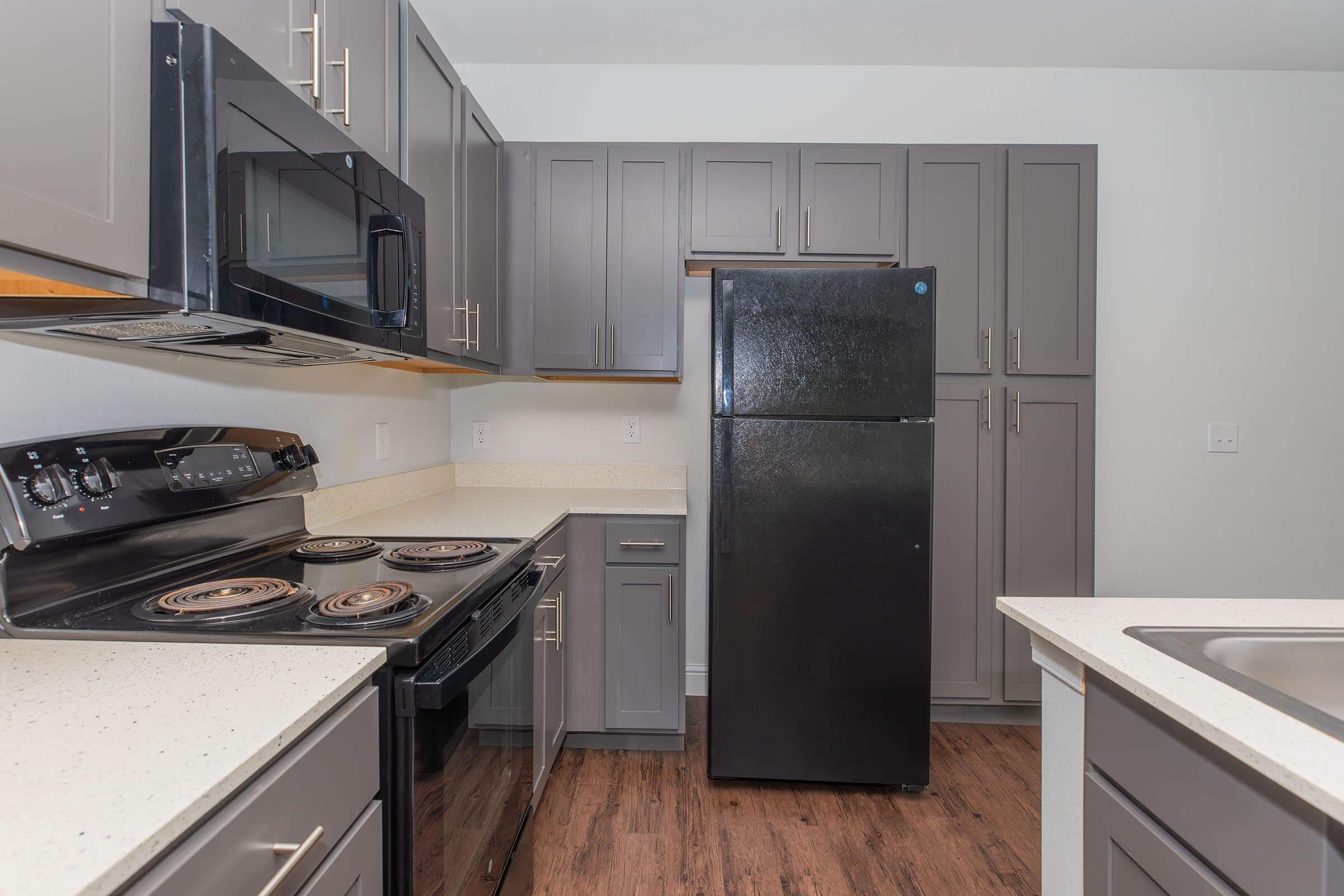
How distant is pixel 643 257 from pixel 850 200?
2.58 ft

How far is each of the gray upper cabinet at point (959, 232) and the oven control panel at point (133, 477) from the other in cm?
213

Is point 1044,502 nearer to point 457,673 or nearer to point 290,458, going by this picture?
point 457,673

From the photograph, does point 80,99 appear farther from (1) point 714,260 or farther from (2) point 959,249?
(2) point 959,249

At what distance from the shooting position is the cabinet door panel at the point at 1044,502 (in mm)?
2285

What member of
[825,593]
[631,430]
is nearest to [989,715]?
[825,593]

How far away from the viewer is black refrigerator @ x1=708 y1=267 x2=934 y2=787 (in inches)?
73.8

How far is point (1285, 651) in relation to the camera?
35.4 inches

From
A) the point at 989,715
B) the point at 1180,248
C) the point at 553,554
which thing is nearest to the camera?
the point at 553,554

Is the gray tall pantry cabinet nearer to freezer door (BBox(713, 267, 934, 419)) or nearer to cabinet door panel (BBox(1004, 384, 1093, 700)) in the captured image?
cabinet door panel (BBox(1004, 384, 1093, 700))

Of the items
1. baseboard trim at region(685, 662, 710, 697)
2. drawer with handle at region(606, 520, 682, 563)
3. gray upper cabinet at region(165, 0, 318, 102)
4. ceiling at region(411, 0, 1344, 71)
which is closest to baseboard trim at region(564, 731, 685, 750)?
baseboard trim at region(685, 662, 710, 697)

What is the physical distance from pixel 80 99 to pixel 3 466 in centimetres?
51

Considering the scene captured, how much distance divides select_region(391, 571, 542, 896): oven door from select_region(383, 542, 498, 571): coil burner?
10cm

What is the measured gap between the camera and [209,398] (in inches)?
52.3

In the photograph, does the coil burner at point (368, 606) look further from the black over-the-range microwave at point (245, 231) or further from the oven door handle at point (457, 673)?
the black over-the-range microwave at point (245, 231)
